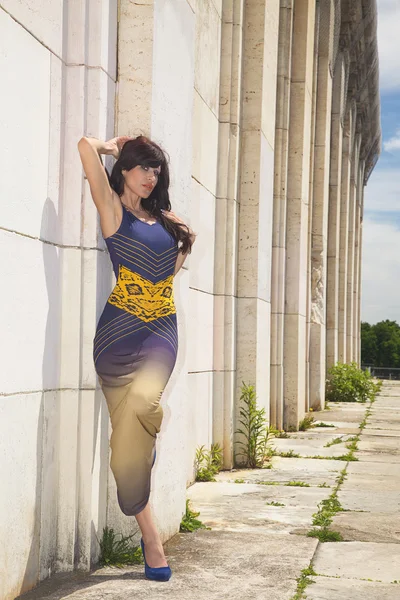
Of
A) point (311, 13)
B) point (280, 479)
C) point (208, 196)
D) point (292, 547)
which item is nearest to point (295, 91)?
point (311, 13)

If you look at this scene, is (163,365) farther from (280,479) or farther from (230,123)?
(230,123)

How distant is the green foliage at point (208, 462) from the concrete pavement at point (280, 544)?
18 cm

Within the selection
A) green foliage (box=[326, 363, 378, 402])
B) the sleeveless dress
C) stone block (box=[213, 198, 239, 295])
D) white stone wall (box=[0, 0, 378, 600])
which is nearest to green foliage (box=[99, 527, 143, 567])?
white stone wall (box=[0, 0, 378, 600])

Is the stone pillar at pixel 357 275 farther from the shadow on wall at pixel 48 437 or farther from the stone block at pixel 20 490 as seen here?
the stone block at pixel 20 490

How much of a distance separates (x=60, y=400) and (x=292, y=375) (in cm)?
853

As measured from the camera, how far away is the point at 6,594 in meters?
3.96

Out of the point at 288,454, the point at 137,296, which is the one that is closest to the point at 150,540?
the point at 137,296

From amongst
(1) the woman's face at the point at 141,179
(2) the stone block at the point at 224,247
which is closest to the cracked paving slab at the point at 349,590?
(1) the woman's face at the point at 141,179

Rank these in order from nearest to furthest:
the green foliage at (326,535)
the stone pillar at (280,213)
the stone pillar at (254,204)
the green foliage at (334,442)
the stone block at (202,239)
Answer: the green foliage at (326,535) < the stone block at (202,239) < the stone pillar at (254,204) < the green foliage at (334,442) < the stone pillar at (280,213)

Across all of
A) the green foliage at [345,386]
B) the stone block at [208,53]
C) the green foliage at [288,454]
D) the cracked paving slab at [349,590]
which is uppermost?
the stone block at [208,53]

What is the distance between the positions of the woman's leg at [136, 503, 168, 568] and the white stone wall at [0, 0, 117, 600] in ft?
0.95

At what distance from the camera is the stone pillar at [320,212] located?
16.3m

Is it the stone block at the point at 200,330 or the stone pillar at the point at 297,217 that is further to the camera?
the stone pillar at the point at 297,217

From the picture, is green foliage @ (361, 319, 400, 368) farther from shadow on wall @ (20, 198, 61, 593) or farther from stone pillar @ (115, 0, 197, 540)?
shadow on wall @ (20, 198, 61, 593)
